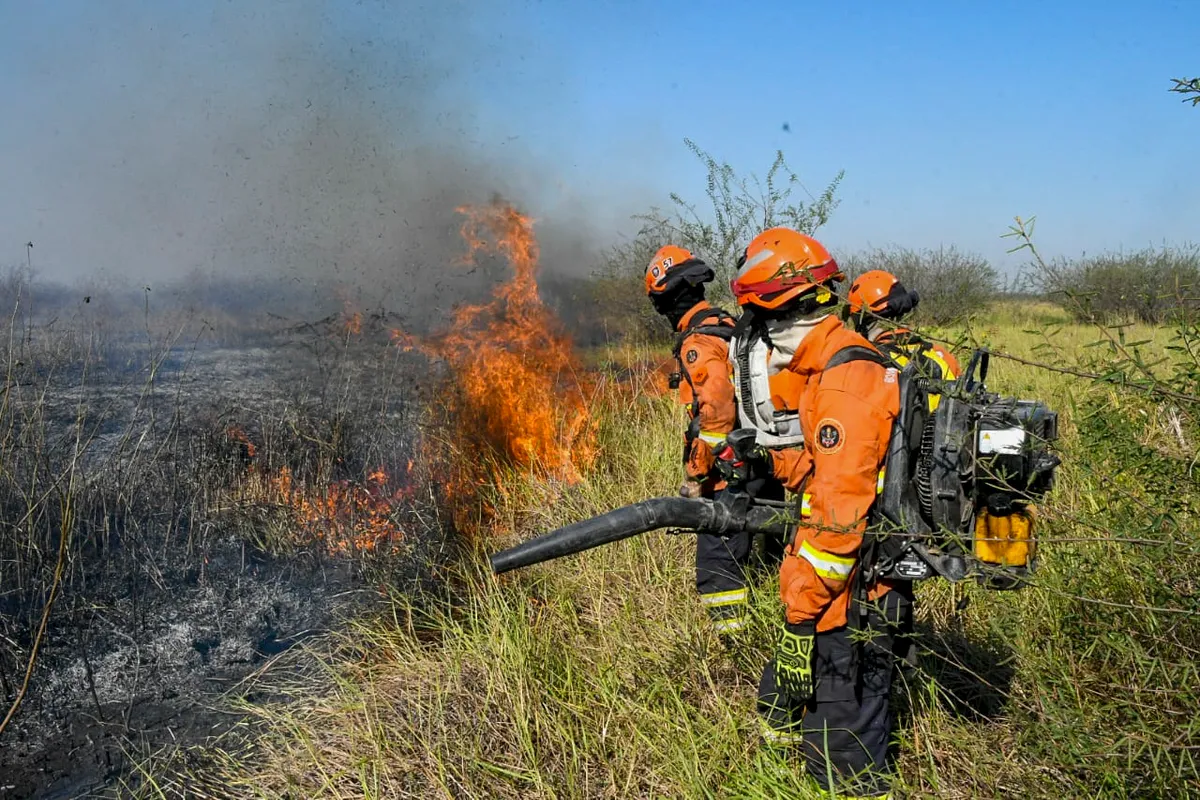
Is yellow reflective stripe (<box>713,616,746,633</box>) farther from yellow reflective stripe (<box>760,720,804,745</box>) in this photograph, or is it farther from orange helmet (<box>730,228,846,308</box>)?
orange helmet (<box>730,228,846,308</box>)

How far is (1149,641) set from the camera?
2406mm

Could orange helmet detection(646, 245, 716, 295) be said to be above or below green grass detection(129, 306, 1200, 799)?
above

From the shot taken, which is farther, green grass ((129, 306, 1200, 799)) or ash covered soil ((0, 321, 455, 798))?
ash covered soil ((0, 321, 455, 798))

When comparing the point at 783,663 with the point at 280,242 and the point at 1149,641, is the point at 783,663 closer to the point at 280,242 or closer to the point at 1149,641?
the point at 1149,641

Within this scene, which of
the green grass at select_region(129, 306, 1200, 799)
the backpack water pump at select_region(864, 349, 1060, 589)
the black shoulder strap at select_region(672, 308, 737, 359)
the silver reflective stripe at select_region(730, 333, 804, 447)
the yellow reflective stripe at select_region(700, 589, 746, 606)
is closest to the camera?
the green grass at select_region(129, 306, 1200, 799)

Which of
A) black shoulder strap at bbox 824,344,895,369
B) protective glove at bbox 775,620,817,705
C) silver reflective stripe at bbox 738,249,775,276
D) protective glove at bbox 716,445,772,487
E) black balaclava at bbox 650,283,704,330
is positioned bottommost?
protective glove at bbox 775,620,817,705

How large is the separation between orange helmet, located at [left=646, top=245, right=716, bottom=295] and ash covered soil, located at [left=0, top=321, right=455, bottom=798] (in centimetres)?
234

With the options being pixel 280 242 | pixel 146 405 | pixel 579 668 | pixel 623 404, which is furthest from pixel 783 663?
pixel 280 242

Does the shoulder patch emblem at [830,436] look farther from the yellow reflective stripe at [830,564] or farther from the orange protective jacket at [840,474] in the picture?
the yellow reflective stripe at [830,564]

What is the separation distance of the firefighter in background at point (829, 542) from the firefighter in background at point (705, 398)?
100 centimetres

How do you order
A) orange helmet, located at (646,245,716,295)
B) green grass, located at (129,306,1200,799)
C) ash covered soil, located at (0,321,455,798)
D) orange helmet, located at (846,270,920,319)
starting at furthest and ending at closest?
orange helmet, located at (846,270,920,319) < orange helmet, located at (646,245,716,295) < ash covered soil, located at (0,321,455,798) < green grass, located at (129,306,1200,799)

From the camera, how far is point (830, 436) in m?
2.34

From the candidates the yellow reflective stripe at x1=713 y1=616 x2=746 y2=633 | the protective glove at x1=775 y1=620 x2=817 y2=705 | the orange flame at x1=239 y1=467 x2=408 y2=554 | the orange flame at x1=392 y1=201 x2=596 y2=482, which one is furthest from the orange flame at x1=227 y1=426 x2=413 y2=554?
the protective glove at x1=775 y1=620 x2=817 y2=705

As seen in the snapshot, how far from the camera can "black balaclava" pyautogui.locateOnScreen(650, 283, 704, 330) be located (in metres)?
4.78
